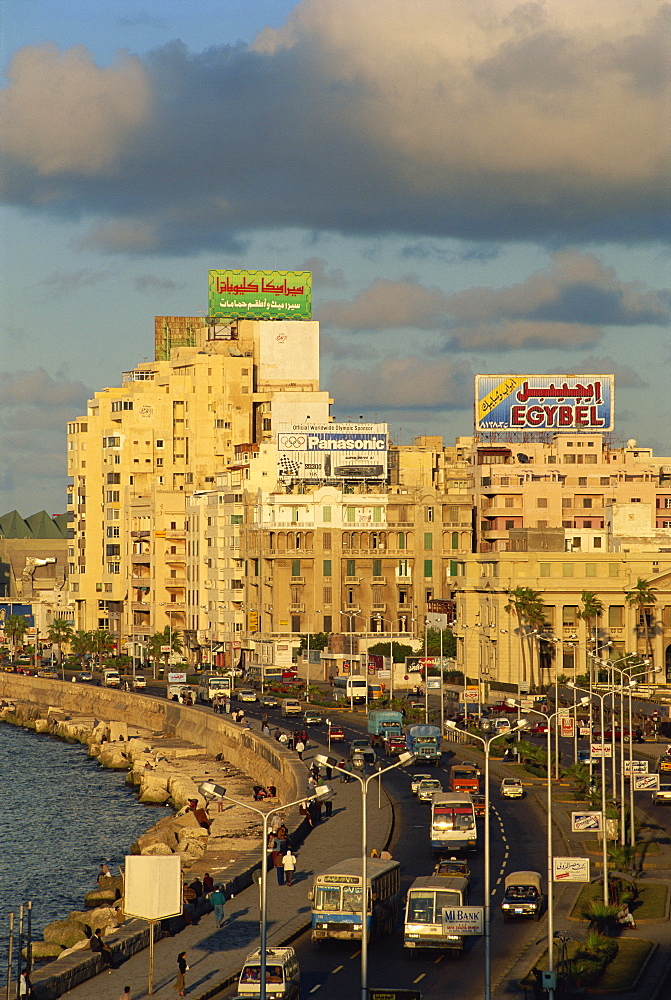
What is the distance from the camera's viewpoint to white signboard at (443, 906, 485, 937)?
59.4m

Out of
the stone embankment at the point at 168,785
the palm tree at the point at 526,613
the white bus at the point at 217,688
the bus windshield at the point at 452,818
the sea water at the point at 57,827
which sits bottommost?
the sea water at the point at 57,827

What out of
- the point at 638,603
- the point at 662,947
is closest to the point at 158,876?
the point at 662,947

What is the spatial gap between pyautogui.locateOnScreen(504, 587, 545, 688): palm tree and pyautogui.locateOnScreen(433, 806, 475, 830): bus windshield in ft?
312

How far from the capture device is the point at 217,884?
243 feet

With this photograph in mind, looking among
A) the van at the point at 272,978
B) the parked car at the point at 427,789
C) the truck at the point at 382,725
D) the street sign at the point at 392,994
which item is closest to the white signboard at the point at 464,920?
the van at the point at 272,978

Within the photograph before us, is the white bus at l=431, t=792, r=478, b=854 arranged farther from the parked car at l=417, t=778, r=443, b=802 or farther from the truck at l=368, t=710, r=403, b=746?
the truck at l=368, t=710, r=403, b=746

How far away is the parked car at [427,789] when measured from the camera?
3981 inches

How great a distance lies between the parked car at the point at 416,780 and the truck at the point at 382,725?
2086 cm

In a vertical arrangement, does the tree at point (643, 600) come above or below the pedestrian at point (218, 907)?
above

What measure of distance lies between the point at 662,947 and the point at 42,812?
76.3 meters

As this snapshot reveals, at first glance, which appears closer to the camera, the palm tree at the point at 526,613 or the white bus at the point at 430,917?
the white bus at the point at 430,917

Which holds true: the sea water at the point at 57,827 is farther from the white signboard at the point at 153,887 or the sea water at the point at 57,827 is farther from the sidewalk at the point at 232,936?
the white signboard at the point at 153,887

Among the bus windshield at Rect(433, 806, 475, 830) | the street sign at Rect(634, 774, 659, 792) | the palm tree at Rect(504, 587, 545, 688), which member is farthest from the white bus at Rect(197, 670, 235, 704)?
the bus windshield at Rect(433, 806, 475, 830)

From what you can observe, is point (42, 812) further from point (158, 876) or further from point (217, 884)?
point (158, 876)
